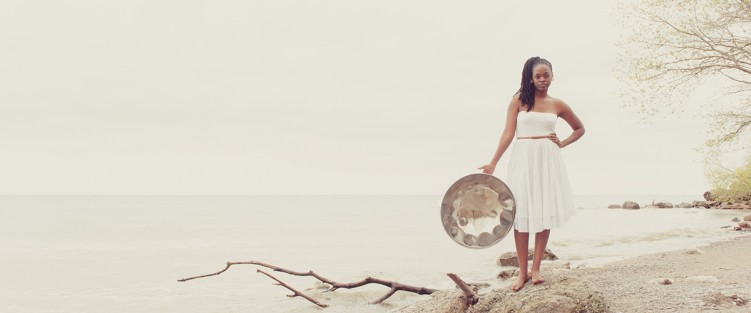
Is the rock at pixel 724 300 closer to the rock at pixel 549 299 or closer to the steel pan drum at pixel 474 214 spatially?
the rock at pixel 549 299

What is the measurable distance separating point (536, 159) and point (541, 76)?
2.70ft

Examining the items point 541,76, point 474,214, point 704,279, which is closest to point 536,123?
point 541,76

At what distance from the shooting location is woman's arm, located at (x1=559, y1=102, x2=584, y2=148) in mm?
5301

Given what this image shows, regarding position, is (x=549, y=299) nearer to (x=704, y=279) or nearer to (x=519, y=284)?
(x=519, y=284)

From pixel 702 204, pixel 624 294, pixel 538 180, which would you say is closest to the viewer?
pixel 538 180

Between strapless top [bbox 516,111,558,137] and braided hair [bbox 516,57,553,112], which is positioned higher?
braided hair [bbox 516,57,553,112]

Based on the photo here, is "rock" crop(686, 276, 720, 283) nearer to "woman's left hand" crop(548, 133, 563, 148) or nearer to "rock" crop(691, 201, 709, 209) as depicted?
"woman's left hand" crop(548, 133, 563, 148)

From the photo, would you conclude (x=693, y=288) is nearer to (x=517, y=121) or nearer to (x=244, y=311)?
(x=517, y=121)

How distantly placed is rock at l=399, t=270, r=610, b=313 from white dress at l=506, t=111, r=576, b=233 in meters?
0.62

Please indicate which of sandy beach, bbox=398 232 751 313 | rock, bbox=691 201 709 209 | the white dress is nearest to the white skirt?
the white dress

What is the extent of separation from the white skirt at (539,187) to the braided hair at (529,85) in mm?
390

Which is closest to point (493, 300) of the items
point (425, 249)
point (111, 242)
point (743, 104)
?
point (743, 104)

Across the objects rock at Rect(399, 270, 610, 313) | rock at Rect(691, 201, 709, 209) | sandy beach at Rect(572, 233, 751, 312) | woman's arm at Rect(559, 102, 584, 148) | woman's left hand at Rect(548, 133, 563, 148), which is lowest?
rock at Rect(691, 201, 709, 209)

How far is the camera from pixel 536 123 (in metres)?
5.13
